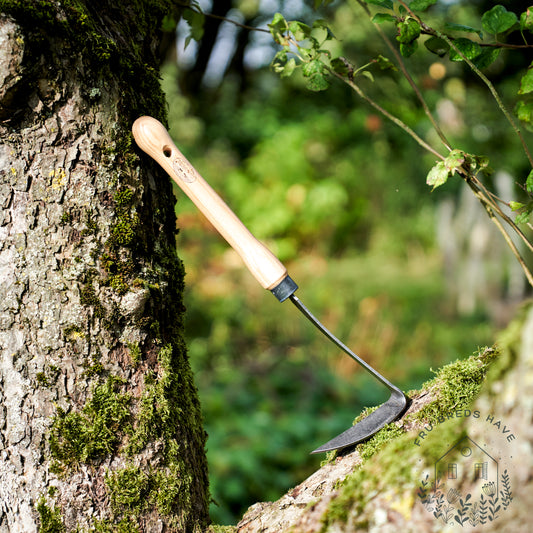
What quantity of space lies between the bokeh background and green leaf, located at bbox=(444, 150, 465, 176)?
0.73 m

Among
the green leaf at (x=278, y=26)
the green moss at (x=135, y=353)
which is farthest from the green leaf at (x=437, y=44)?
the green moss at (x=135, y=353)

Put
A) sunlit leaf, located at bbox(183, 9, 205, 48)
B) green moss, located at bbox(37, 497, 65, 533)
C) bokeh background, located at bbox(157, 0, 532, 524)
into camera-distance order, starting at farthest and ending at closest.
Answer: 1. bokeh background, located at bbox(157, 0, 532, 524)
2. sunlit leaf, located at bbox(183, 9, 205, 48)
3. green moss, located at bbox(37, 497, 65, 533)

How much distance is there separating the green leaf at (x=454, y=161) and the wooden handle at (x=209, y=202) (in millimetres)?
437

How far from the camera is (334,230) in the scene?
772 cm

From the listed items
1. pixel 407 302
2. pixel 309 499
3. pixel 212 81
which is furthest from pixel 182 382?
pixel 212 81

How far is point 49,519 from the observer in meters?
1.03

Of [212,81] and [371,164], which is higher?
[212,81]

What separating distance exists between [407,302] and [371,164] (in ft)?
9.25

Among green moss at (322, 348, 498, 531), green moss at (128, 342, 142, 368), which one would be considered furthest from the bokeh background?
green moss at (128, 342, 142, 368)

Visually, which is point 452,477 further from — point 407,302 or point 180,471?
point 407,302

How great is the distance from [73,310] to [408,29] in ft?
3.17

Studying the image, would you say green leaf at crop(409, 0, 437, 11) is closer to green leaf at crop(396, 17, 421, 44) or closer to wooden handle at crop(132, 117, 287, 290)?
green leaf at crop(396, 17, 421, 44)

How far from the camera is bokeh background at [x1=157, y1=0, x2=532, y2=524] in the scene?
351 centimetres

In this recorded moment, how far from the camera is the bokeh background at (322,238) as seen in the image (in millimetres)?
3512
